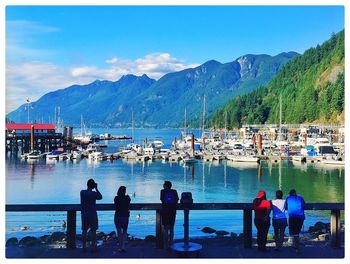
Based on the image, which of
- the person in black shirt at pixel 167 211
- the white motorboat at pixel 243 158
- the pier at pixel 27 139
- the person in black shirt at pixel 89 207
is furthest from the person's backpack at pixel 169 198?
the pier at pixel 27 139

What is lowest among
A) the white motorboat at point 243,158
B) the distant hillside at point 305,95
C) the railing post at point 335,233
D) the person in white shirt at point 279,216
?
the white motorboat at point 243,158

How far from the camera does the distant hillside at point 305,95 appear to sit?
123062mm

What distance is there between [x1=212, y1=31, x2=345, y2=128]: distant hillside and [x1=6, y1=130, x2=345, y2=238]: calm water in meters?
60.5

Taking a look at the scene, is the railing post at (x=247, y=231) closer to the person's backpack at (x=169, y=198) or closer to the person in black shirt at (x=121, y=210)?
the person's backpack at (x=169, y=198)

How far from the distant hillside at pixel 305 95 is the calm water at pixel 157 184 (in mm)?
60458

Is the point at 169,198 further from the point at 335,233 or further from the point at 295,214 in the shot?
the point at 335,233

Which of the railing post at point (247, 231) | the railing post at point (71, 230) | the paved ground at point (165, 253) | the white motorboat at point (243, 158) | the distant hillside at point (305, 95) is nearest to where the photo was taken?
the paved ground at point (165, 253)

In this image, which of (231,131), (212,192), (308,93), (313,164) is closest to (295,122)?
(308,93)

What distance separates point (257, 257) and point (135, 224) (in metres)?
17.3

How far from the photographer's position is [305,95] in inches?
5541

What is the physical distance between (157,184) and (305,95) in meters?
105

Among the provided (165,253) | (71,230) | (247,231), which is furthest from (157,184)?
(165,253)

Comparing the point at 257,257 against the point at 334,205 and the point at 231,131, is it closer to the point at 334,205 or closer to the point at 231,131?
the point at 334,205

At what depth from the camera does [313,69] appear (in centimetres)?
16000
